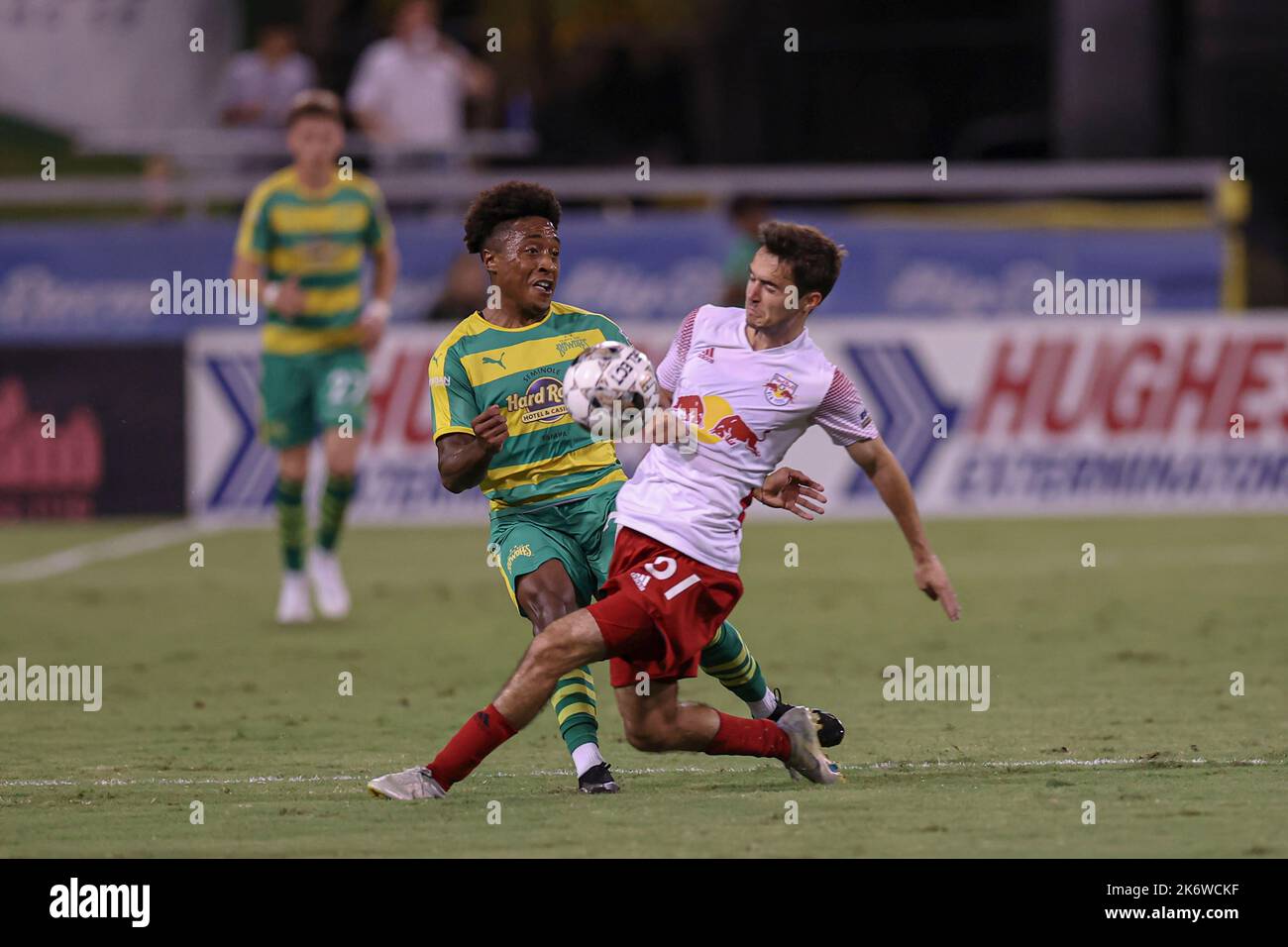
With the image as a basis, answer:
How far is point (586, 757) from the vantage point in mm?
7387

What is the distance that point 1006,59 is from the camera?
20453 millimetres

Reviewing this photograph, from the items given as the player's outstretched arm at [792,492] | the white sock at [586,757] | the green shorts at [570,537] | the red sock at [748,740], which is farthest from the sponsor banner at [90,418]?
the player's outstretched arm at [792,492]

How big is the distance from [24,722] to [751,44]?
491 inches

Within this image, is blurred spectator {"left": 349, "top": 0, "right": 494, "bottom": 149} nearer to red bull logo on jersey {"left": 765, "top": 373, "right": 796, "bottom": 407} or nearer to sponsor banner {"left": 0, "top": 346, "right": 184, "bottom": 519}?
sponsor banner {"left": 0, "top": 346, "right": 184, "bottom": 519}

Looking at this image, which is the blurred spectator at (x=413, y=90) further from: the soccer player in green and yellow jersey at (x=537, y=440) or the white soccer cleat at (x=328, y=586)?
the soccer player in green and yellow jersey at (x=537, y=440)

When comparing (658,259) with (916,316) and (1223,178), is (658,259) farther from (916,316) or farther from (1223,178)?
(1223,178)

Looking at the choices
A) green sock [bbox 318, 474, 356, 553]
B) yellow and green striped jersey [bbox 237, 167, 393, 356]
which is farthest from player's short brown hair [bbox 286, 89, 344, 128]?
green sock [bbox 318, 474, 356, 553]

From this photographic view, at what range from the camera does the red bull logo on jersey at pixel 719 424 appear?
285 inches

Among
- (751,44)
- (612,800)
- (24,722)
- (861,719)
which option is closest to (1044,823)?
(612,800)

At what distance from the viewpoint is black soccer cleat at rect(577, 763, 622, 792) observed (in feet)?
24.0

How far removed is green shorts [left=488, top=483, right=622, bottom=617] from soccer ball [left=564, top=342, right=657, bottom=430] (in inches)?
28.1

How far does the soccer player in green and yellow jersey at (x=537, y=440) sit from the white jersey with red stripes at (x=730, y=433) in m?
0.40

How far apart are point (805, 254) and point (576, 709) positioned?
175cm

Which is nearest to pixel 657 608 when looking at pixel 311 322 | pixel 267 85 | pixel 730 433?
pixel 730 433
